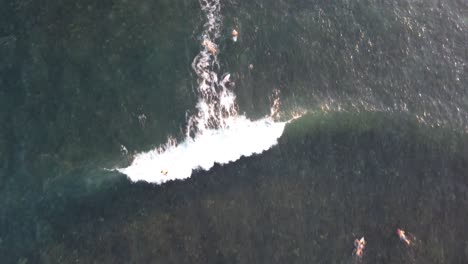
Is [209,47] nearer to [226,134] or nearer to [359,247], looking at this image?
[226,134]

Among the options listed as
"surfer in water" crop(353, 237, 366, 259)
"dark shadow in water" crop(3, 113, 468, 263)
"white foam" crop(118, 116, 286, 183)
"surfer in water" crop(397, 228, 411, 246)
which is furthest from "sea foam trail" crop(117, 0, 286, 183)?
"surfer in water" crop(397, 228, 411, 246)

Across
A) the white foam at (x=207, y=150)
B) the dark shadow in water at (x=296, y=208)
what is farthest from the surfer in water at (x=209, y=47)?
the dark shadow in water at (x=296, y=208)

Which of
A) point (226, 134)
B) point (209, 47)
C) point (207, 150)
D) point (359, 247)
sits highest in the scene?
point (209, 47)

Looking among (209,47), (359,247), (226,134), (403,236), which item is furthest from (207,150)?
(403,236)

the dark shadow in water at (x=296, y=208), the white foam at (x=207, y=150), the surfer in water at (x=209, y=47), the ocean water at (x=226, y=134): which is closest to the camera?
the dark shadow in water at (x=296, y=208)

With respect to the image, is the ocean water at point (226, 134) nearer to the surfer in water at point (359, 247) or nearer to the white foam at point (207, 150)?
the white foam at point (207, 150)
